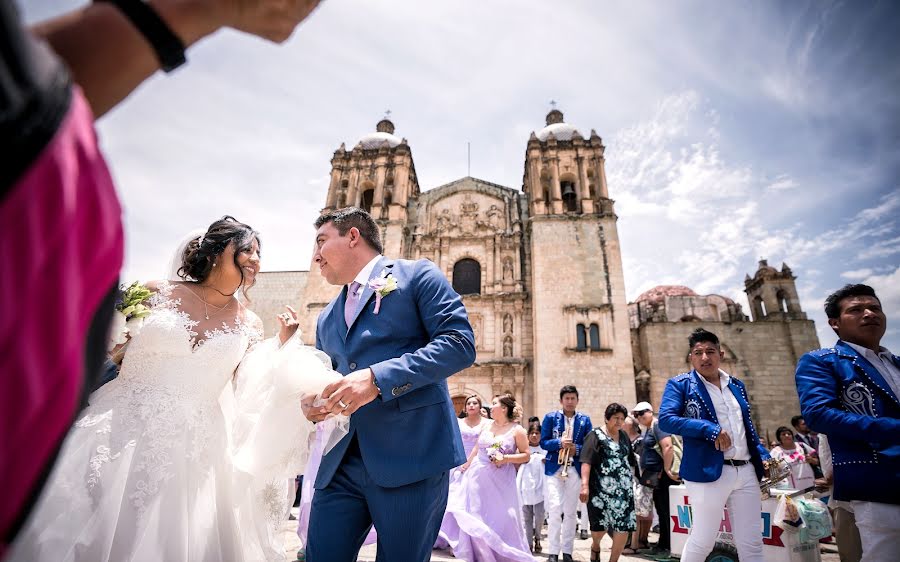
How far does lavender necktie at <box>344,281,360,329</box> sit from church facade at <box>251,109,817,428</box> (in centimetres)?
1484

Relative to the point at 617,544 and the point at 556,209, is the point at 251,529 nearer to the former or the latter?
the point at 617,544

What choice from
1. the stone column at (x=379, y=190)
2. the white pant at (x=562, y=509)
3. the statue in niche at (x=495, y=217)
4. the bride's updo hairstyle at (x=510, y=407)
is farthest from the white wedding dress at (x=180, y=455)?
the statue in niche at (x=495, y=217)

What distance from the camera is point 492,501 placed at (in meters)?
5.38

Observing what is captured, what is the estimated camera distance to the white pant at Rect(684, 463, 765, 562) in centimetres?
319

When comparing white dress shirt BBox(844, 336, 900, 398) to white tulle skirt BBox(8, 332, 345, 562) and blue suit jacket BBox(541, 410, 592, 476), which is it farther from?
blue suit jacket BBox(541, 410, 592, 476)

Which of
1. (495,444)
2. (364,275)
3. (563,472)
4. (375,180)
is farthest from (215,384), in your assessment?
(375,180)

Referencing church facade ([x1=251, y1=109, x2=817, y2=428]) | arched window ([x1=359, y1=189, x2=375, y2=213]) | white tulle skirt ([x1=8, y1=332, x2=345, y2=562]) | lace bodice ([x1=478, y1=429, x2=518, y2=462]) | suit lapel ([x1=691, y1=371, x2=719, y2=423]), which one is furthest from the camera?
arched window ([x1=359, y1=189, x2=375, y2=213])

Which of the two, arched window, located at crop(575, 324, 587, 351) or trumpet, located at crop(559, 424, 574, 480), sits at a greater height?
arched window, located at crop(575, 324, 587, 351)

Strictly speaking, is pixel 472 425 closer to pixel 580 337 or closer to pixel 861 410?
pixel 861 410

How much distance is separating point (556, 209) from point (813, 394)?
17412mm

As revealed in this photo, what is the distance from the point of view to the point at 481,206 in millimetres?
21500

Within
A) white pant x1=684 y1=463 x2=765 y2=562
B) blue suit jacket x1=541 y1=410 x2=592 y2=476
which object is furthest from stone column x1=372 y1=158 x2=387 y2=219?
white pant x1=684 y1=463 x2=765 y2=562

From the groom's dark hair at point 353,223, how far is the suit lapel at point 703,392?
2952 mm

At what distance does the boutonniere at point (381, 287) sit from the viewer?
209cm
